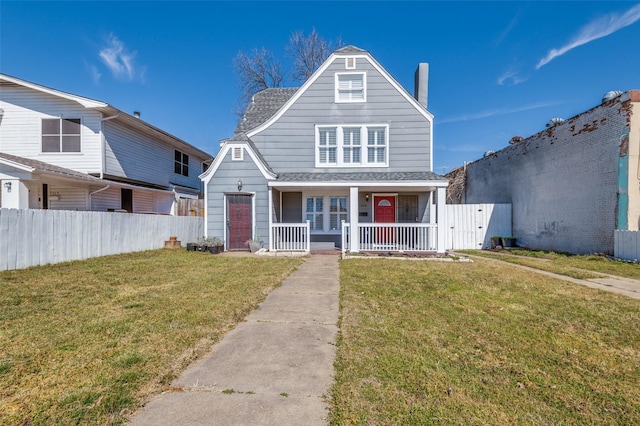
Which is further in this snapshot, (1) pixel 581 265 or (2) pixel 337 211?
(2) pixel 337 211

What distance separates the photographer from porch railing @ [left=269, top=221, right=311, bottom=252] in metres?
11.3

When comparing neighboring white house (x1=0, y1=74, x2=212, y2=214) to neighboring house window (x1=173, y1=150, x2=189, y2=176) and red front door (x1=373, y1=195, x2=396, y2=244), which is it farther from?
red front door (x1=373, y1=195, x2=396, y2=244)

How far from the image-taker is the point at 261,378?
8.64 feet

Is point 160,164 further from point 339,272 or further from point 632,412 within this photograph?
point 632,412

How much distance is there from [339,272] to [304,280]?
127cm

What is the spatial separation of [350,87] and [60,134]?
13.1 meters

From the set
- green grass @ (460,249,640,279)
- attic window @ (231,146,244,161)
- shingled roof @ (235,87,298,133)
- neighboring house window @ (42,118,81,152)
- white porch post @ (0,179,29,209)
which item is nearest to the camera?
green grass @ (460,249,640,279)

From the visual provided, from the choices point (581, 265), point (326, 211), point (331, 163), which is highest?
point (331, 163)

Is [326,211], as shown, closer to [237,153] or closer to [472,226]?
[237,153]

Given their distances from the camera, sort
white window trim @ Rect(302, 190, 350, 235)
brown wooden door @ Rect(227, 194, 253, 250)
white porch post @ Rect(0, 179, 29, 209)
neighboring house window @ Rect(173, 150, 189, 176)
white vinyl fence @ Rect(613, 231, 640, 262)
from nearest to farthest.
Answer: white vinyl fence @ Rect(613, 231, 640, 262), white porch post @ Rect(0, 179, 29, 209), brown wooden door @ Rect(227, 194, 253, 250), white window trim @ Rect(302, 190, 350, 235), neighboring house window @ Rect(173, 150, 189, 176)

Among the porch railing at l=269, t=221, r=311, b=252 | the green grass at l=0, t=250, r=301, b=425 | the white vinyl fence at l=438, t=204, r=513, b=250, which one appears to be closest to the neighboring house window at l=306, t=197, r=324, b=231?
the porch railing at l=269, t=221, r=311, b=252

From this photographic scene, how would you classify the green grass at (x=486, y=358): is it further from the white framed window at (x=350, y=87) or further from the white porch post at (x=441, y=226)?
the white framed window at (x=350, y=87)

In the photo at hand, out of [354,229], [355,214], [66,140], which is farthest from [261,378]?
[66,140]

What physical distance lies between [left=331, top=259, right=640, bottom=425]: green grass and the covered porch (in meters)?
5.58
